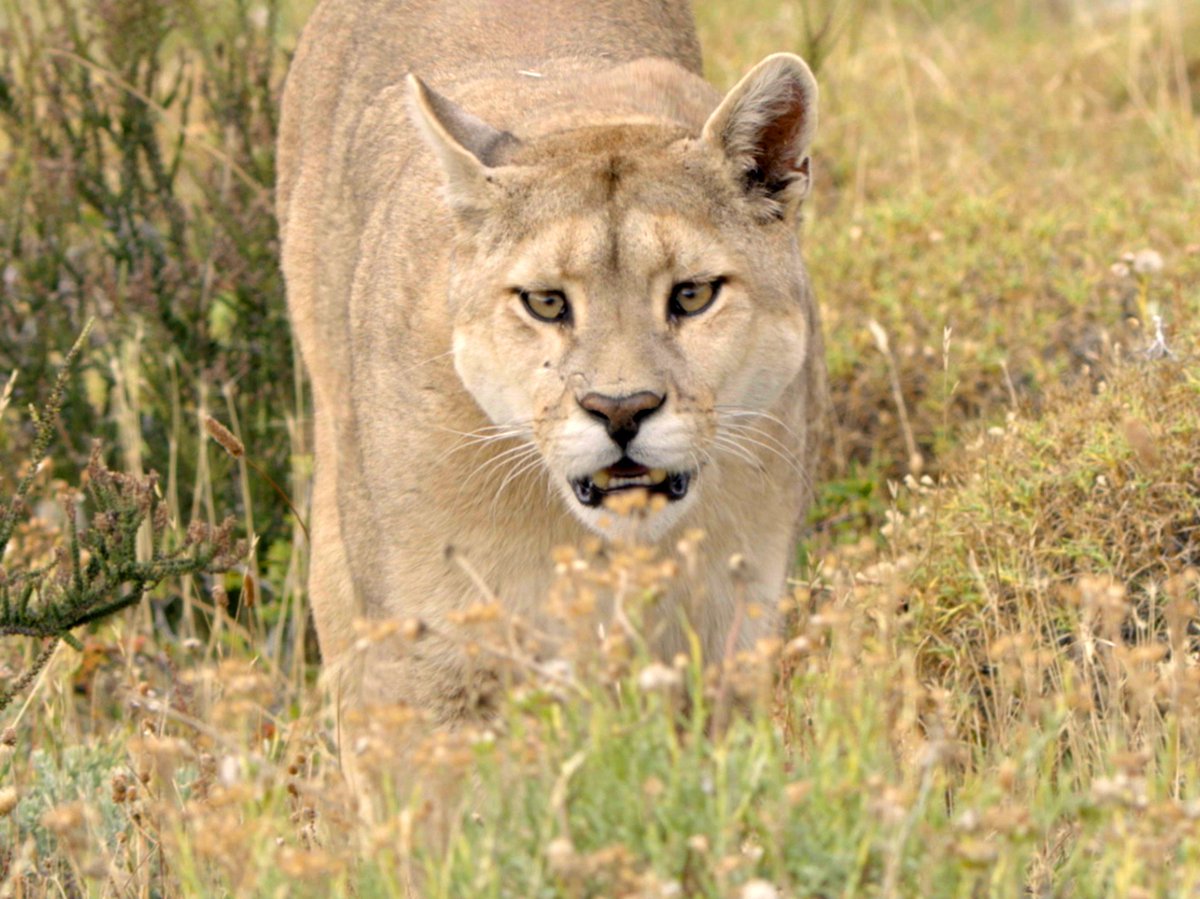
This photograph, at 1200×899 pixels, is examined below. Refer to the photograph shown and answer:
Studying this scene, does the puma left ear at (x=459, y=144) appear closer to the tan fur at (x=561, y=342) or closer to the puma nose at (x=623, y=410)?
the tan fur at (x=561, y=342)

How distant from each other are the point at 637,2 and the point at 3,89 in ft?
8.31

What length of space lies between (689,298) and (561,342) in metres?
0.30

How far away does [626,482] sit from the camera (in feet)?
12.5

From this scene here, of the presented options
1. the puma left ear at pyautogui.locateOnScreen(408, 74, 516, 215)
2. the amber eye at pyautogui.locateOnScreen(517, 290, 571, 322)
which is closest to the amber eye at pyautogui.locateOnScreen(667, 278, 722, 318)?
the amber eye at pyautogui.locateOnScreen(517, 290, 571, 322)

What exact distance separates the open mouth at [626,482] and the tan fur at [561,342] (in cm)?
4

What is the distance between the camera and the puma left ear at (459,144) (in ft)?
13.3

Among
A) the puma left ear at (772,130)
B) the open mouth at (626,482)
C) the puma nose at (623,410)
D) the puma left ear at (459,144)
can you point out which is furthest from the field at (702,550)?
the puma left ear at (459,144)

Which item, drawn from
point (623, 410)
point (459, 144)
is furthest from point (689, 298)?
point (459, 144)

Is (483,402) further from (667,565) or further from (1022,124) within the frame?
(1022,124)

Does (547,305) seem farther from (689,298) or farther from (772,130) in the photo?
(772,130)

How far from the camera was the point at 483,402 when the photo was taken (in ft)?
13.4

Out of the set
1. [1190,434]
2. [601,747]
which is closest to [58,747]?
[601,747]

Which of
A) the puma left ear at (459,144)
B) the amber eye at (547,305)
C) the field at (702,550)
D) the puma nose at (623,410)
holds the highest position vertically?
the puma left ear at (459,144)

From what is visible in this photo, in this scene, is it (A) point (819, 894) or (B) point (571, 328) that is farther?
(B) point (571, 328)
